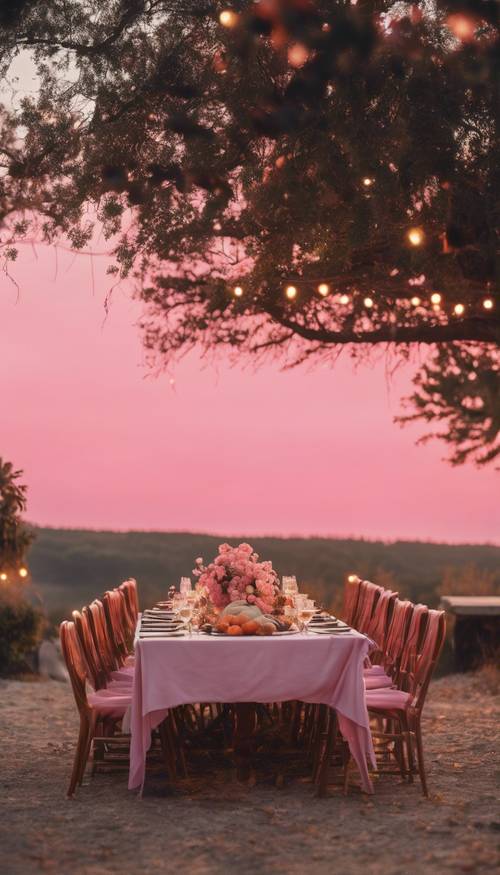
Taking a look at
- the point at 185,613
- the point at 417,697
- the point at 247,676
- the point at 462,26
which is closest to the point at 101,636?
the point at 185,613

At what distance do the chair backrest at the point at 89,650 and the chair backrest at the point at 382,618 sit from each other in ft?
6.21

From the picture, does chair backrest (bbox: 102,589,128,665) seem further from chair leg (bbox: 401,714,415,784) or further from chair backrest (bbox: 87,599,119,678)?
chair leg (bbox: 401,714,415,784)

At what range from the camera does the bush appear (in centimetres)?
1324

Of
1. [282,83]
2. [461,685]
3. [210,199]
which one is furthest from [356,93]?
[461,685]

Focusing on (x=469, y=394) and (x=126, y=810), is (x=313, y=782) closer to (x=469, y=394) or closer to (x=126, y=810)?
(x=126, y=810)

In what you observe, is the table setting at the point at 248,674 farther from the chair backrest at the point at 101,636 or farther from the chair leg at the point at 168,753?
the chair backrest at the point at 101,636

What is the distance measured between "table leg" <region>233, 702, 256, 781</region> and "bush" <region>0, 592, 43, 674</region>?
21.3ft

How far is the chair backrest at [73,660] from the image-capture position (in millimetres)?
6453

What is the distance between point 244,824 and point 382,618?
Result: 2.53 m

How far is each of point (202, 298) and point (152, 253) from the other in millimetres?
2268

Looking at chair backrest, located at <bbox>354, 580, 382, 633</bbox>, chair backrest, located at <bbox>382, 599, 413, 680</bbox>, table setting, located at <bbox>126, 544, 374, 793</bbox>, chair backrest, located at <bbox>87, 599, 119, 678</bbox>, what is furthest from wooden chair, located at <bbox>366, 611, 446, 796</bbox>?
chair backrest, located at <bbox>87, 599, 119, 678</bbox>

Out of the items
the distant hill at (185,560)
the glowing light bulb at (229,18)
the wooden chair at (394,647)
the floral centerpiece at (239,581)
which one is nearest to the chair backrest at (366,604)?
the wooden chair at (394,647)

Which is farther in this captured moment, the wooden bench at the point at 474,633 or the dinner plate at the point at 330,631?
the wooden bench at the point at 474,633

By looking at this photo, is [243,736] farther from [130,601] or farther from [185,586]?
[130,601]
